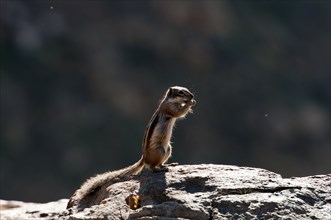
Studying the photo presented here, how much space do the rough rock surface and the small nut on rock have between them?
3cm

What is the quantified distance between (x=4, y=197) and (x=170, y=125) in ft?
51.8

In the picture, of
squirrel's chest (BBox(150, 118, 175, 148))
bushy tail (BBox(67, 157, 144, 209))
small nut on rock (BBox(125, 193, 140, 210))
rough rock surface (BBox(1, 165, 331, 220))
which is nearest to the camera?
rough rock surface (BBox(1, 165, 331, 220))

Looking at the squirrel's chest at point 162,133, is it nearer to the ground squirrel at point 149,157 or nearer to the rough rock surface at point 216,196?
the ground squirrel at point 149,157

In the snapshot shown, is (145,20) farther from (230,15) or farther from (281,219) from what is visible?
(281,219)

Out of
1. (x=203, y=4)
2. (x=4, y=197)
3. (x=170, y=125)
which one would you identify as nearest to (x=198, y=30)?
(x=203, y=4)

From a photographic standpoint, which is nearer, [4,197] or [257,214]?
[257,214]

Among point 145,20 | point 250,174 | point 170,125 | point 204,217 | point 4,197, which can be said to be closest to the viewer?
point 204,217

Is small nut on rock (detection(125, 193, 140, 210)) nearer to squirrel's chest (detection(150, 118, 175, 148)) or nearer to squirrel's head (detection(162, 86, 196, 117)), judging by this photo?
squirrel's chest (detection(150, 118, 175, 148))

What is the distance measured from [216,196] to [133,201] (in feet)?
2.76

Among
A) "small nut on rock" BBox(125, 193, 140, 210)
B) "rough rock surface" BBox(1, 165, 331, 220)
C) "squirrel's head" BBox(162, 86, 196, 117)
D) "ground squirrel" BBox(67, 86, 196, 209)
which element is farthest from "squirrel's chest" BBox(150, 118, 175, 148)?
"small nut on rock" BBox(125, 193, 140, 210)

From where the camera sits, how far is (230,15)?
3209cm

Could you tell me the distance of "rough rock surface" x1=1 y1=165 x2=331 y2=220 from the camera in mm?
8398

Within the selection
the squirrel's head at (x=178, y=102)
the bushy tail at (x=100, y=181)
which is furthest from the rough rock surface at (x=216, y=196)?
the squirrel's head at (x=178, y=102)

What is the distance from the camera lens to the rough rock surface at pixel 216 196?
840 centimetres
